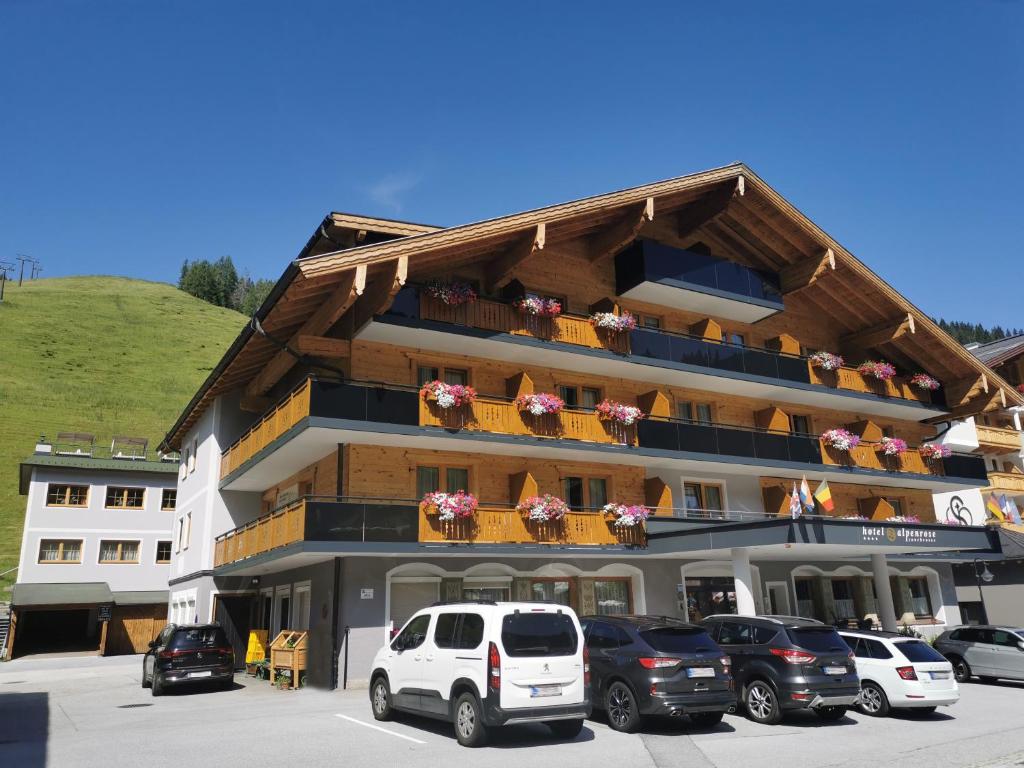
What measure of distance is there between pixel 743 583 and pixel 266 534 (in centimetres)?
1283

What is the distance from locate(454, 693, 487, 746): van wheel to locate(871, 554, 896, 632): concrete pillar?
58.7ft

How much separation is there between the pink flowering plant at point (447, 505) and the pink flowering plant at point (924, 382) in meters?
21.0

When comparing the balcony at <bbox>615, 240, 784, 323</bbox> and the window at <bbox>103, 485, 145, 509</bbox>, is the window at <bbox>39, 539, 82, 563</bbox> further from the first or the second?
the balcony at <bbox>615, 240, 784, 323</bbox>

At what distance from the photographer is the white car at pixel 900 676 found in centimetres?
1431

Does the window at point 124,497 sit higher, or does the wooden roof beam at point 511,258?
the wooden roof beam at point 511,258

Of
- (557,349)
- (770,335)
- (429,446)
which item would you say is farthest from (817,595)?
(429,446)

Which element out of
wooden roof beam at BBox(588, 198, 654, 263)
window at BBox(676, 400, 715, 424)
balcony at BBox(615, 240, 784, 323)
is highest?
wooden roof beam at BBox(588, 198, 654, 263)

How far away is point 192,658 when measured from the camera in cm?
1975

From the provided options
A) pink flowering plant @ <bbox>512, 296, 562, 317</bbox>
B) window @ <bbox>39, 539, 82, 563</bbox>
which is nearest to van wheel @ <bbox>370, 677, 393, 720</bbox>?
pink flowering plant @ <bbox>512, 296, 562, 317</bbox>

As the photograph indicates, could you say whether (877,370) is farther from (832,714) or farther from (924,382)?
(832,714)

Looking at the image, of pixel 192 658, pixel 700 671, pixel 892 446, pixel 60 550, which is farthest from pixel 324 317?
pixel 60 550

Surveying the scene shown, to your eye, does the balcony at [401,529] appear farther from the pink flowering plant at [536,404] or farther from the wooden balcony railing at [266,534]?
the pink flowering plant at [536,404]

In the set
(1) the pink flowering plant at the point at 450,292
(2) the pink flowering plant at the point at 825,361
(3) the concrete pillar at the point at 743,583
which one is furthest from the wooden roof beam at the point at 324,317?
(2) the pink flowering plant at the point at 825,361

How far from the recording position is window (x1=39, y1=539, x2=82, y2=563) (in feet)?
137
